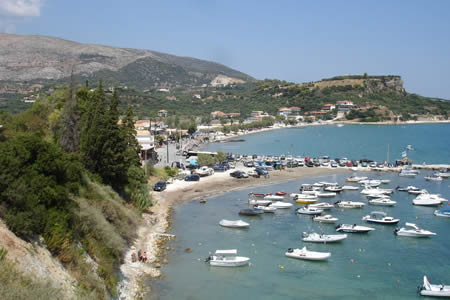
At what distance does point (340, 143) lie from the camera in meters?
90.2

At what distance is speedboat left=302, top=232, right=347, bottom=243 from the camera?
2642cm

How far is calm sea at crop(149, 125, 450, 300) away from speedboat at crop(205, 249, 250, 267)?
1.07 ft

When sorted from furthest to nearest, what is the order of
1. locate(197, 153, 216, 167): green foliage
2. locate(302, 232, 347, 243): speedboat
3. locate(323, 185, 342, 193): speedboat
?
locate(197, 153, 216, 167): green foliage, locate(323, 185, 342, 193): speedboat, locate(302, 232, 347, 243): speedboat

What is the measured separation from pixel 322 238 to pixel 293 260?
3838 mm

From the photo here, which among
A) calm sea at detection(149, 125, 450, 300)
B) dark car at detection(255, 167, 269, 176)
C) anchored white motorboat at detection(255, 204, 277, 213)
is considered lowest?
calm sea at detection(149, 125, 450, 300)

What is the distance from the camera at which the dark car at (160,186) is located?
39.2 metres

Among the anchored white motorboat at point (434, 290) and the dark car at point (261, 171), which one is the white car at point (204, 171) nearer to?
the dark car at point (261, 171)

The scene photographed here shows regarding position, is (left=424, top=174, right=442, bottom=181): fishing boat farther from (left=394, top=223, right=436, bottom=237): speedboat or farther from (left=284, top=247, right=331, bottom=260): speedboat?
(left=284, top=247, right=331, bottom=260): speedboat

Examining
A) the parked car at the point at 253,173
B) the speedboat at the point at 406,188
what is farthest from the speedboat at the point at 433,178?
the parked car at the point at 253,173

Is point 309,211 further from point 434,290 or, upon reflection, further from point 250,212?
point 434,290

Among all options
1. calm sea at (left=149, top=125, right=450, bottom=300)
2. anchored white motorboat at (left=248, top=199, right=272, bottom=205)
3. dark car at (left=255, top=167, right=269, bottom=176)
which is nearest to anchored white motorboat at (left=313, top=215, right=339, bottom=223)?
calm sea at (left=149, top=125, right=450, bottom=300)

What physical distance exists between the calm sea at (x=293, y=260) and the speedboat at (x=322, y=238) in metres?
0.38

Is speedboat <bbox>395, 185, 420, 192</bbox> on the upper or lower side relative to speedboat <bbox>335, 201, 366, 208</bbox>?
upper

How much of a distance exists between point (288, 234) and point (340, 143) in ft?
215
